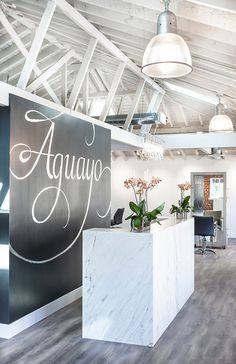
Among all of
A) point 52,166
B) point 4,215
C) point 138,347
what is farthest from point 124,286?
point 52,166

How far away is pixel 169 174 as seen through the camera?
1364cm

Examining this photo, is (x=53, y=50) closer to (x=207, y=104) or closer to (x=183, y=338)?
(x=207, y=104)

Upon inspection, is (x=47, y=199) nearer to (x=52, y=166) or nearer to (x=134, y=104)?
(x=52, y=166)

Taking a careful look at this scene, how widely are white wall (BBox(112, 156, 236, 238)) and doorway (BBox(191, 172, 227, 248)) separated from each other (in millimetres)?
746

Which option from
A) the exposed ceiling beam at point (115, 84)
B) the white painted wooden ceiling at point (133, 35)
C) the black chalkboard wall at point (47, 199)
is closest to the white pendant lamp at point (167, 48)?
Result: the white painted wooden ceiling at point (133, 35)

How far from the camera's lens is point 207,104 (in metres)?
9.58

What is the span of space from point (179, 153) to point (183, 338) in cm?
950

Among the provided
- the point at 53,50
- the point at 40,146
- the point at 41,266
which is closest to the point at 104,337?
the point at 41,266

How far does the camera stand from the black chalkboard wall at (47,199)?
14.3ft

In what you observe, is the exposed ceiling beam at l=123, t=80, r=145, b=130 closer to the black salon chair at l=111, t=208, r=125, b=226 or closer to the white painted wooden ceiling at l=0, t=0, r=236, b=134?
the white painted wooden ceiling at l=0, t=0, r=236, b=134

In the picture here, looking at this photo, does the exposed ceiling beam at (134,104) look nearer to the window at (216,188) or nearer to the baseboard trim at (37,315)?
the baseboard trim at (37,315)

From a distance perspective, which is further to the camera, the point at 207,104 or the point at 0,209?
the point at 207,104

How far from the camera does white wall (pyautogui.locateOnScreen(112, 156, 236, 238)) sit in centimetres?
1290

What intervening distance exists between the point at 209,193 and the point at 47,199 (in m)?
8.31
